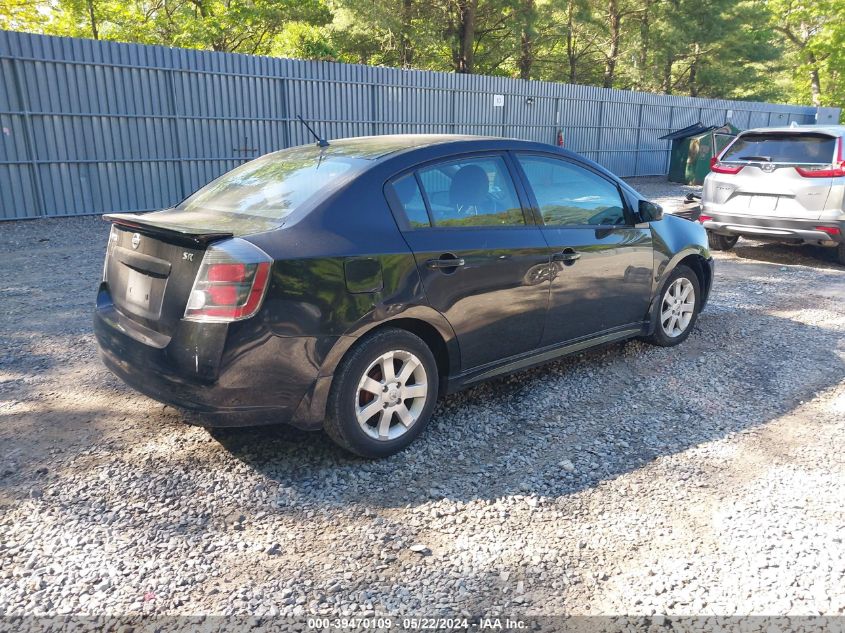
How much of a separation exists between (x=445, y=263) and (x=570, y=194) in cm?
132

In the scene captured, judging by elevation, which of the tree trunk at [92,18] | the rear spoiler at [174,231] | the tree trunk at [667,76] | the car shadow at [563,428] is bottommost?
the car shadow at [563,428]

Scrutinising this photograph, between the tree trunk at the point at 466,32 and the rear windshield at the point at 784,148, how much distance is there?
58.0ft

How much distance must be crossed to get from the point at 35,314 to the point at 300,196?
385cm

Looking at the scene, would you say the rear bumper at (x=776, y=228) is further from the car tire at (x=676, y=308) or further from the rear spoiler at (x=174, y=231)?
the rear spoiler at (x=174, y=231)

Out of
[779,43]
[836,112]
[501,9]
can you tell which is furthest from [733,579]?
[779,43]

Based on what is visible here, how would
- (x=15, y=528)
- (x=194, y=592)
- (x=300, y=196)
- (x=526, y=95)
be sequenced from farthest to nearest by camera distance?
(x=526, y=95) → (x=300, y=196) → (x=15, y=528) → (x=194, y=592)

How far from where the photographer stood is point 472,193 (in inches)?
150

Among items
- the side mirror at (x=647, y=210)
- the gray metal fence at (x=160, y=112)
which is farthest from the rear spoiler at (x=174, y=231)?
the gray metal fence at (x=160, y=112)

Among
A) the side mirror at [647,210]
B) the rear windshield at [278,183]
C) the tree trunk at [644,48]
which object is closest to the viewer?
the rear windshield at [278,183]

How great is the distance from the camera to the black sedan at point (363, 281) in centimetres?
298

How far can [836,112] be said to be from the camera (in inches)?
1256

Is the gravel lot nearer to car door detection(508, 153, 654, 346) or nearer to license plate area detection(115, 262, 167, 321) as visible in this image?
car door detection(508, 153, 654, 346)

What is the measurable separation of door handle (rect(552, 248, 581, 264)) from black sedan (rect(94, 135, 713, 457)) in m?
0.01

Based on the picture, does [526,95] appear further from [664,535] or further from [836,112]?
[836,112]
